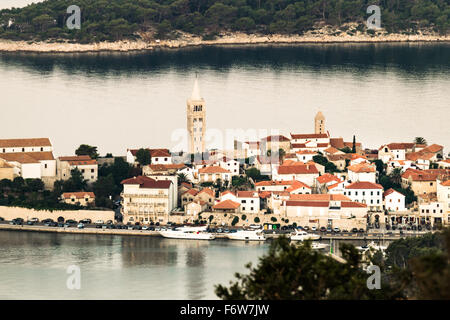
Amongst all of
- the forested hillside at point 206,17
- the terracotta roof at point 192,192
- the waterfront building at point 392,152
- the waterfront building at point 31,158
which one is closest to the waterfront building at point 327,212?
the terracotta roof at point 192,192

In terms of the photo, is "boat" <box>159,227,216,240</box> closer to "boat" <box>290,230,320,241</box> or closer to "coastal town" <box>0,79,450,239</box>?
"coastal town" <box>0,79,450,239</box>

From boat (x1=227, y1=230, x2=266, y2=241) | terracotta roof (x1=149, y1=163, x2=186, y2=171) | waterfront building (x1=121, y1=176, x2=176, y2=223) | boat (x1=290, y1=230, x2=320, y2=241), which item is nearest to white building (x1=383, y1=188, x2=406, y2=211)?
boat (x1=290, y1=230, x2=320, y2=241)

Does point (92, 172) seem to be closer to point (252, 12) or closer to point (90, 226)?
point (90, 226)

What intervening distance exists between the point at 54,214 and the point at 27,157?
8.14 ft

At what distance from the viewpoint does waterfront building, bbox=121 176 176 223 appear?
30.0 m

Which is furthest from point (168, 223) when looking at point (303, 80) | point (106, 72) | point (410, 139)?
point (106, 72)

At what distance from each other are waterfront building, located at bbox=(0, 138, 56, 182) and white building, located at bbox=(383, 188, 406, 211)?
306 inches

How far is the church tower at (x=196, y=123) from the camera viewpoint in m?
35.6

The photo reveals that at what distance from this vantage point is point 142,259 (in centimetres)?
2648

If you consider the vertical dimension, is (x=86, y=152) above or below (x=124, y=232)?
above

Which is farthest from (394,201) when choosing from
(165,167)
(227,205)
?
(165,167)

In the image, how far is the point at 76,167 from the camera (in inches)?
1273

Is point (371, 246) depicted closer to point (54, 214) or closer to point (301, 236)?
point (301, 236)

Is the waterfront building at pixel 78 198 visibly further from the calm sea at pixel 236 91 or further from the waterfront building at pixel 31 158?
the calm sea at pixel 236 91
